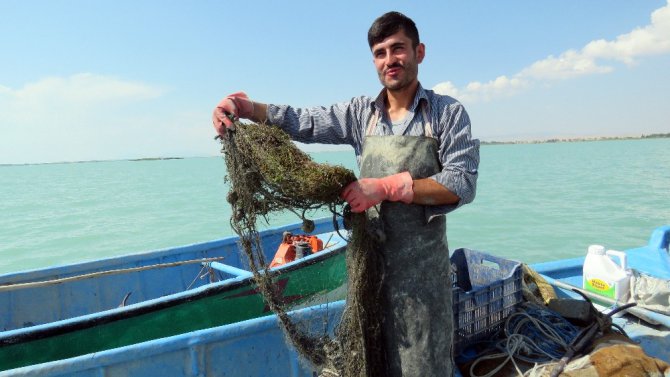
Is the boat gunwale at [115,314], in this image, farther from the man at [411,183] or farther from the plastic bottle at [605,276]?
the plastic bottle at [605,276]

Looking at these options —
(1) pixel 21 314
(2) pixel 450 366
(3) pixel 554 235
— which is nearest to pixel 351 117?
(2) pixel 450 366

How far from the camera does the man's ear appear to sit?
2258 mm

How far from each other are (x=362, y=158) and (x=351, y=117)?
26 cm

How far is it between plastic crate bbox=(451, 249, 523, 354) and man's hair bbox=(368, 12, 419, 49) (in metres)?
1.75

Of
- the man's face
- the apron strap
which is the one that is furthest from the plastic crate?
the man's face

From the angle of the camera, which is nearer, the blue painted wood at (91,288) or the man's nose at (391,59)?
the man's nose at (391,59)

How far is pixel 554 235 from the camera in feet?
55.9

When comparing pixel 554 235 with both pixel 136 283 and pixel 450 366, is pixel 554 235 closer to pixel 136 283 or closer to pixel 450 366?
pixel 136 283

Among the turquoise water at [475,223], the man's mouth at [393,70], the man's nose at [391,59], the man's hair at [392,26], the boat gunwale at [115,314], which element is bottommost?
the turquoise water at [475,223]

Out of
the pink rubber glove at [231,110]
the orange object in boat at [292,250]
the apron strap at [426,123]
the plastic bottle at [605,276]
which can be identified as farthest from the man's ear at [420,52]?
the orange object in boat at [292,250]

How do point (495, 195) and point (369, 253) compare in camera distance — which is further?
point (495, 195)

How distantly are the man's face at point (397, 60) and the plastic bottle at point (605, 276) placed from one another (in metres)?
3.28

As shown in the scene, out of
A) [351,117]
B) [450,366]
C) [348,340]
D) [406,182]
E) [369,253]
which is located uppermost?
[351,117]

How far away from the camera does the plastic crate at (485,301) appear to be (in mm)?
3168
